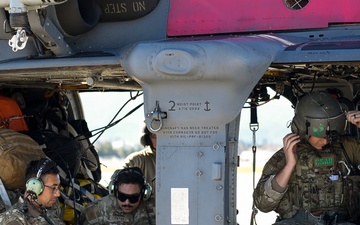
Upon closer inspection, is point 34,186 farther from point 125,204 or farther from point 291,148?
point 291,148

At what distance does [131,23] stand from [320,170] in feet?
5.87

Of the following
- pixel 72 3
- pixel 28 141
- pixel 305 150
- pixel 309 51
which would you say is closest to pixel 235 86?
pixel 309 51

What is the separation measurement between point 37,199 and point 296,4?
2.29m

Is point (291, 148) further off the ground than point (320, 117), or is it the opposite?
point (320, 117)

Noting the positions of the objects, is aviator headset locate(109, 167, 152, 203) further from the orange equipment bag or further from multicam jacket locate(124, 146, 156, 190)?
multicam jacket locate(124, 146, 156, 190)

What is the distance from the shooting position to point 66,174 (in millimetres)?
8516

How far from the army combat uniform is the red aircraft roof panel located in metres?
0.92

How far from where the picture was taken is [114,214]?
7.73 m

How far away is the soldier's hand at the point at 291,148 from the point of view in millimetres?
7005

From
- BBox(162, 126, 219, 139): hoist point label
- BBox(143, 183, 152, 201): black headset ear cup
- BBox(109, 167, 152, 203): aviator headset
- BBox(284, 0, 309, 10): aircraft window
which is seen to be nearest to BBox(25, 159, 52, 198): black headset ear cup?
BBox(109, 167, 152, 203): aviator headset

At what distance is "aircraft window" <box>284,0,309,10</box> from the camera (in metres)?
7.13

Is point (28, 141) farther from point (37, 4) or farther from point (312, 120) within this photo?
point (312, 120)

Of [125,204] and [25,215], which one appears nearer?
[25,215]

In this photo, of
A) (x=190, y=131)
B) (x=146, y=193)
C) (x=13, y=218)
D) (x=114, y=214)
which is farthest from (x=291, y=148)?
(x=13, y=218)
